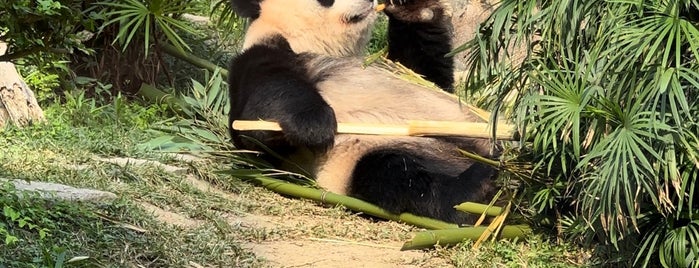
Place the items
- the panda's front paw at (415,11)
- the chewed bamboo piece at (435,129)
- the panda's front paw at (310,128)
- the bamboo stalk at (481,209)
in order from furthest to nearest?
the panda's front paw at (415,11)
the panda's front paw at (310,128)
the bamboo stalk at (481,209)
the chewed bamboo piece at (435,129)

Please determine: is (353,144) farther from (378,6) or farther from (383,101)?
(378,6)

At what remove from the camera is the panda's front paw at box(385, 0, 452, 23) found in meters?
5.27

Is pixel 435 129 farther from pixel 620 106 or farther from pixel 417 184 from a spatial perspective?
pixel 620 106

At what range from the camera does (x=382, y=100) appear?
486 centimetres

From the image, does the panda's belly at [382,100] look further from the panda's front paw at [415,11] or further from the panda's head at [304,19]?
Result: the panda's front paw at [415,11]

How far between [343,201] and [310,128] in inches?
12.7

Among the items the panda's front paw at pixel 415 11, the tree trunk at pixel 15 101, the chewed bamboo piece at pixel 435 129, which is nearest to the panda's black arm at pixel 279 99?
the chewed bamboo piece at pixel 435 129

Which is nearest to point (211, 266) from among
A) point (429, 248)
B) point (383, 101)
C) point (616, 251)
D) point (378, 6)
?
point (429, 248)

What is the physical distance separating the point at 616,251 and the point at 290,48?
2.21 metres

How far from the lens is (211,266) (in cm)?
324

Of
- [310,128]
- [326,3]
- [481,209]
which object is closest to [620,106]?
[481,209]

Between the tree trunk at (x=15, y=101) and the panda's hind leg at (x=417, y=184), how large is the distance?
1586mm

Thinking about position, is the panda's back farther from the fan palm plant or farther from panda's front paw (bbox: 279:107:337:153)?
the fan palm plant

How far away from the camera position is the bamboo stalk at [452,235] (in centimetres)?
367
